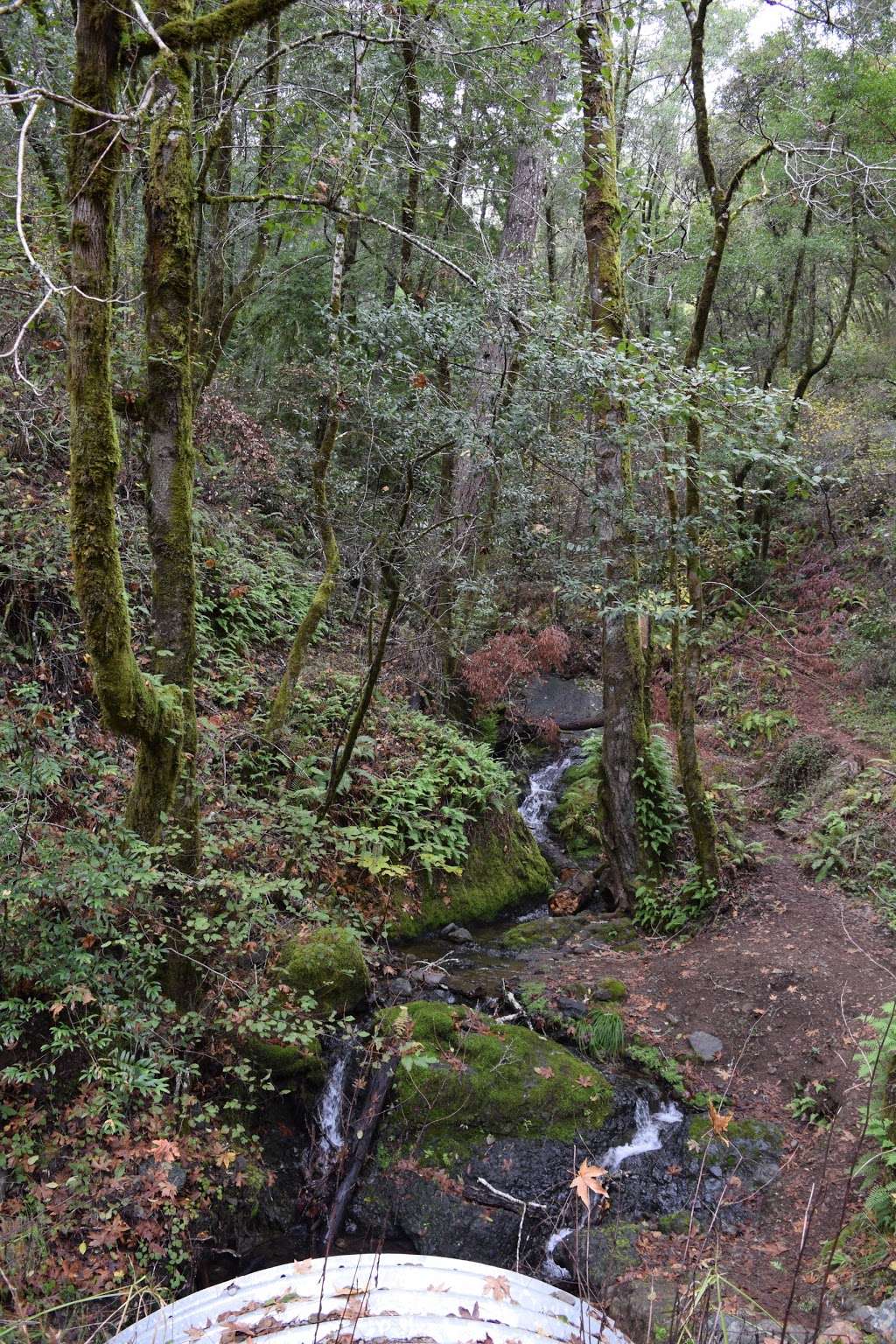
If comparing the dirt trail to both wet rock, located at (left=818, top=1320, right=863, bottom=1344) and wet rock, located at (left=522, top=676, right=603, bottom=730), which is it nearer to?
wet rock, located at (left=818, top=1320, right=863, bottom=1344)

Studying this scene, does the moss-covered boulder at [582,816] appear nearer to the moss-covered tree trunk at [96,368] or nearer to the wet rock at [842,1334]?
the wet rock at [842,1334]

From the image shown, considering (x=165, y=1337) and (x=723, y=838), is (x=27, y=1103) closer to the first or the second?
(x=165, y=1337)

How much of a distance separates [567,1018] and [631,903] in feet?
7.92

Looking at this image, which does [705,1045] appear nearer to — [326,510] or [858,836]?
[858,836]

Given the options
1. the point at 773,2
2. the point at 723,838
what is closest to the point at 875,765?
the point at 723,838

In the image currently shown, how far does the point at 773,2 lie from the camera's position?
5.87m

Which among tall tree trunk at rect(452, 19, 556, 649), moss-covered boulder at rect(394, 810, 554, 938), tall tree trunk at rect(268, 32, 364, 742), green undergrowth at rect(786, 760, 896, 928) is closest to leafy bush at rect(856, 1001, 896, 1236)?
green undergrowth at rect(786, 760, 896, 928)

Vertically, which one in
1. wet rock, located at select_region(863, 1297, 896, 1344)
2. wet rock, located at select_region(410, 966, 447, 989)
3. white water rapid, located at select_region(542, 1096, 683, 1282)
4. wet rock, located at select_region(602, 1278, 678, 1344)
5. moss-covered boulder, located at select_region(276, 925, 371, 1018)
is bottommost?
white water rapid, located at select_region(542, 1096, 683, 1282)

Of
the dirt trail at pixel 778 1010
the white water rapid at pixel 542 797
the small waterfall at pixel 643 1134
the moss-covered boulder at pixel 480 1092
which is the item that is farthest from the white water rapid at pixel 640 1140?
the white water rapid at pixel 542 797

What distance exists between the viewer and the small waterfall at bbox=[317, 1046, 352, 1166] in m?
5.58

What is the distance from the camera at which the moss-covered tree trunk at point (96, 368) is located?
386cm

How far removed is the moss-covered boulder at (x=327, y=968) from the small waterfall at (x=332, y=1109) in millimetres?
352

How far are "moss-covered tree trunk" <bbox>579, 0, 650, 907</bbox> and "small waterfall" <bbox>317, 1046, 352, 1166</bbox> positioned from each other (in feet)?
13.8

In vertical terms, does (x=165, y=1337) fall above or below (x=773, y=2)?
below
